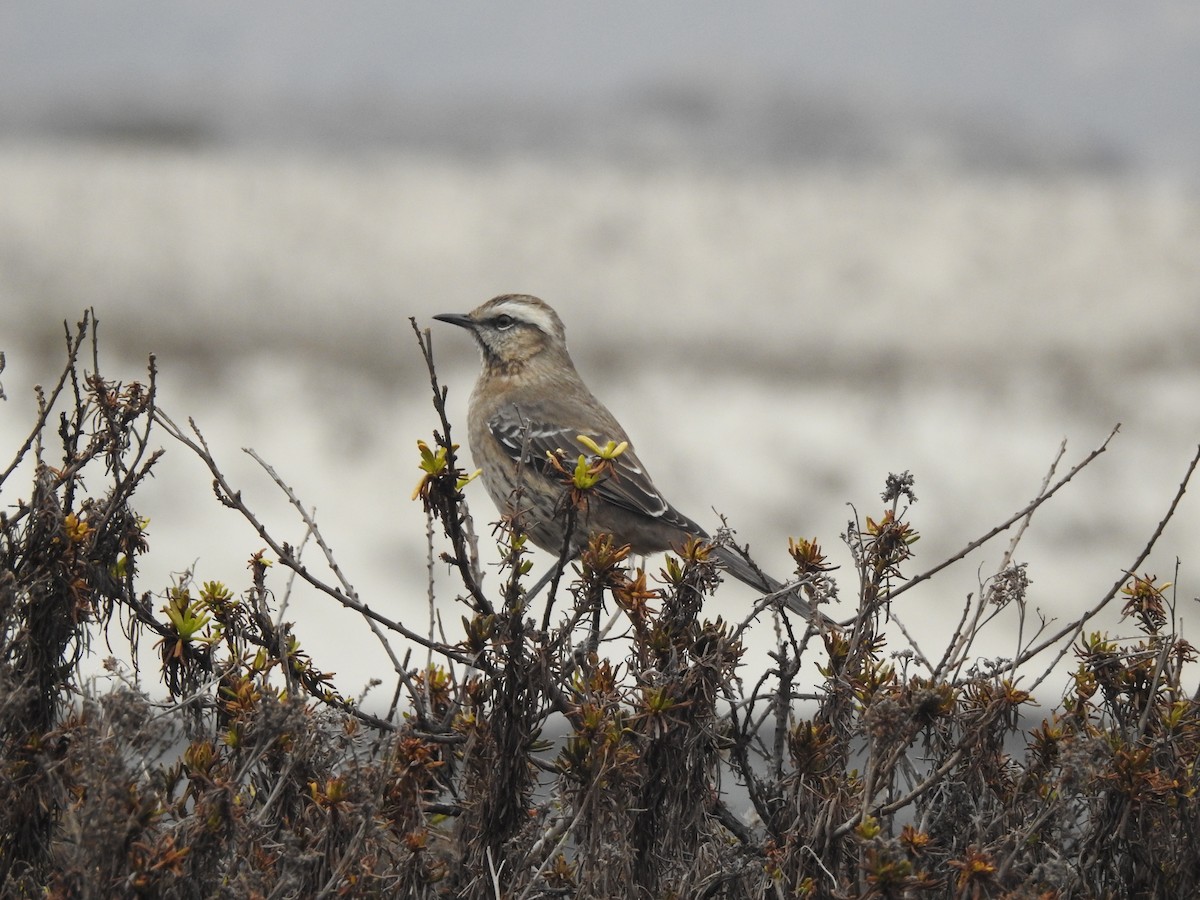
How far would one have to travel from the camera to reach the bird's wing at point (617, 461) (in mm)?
6348

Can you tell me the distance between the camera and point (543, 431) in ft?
23.0

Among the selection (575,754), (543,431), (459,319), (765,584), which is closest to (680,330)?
(459,319)

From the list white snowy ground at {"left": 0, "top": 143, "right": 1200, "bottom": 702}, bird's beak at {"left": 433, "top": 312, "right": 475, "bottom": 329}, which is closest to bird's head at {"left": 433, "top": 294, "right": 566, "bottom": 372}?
bird's beak at {"left": 433, "top": 312, "right": 475, "bottom": 329}

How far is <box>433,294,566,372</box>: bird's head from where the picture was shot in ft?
24.8

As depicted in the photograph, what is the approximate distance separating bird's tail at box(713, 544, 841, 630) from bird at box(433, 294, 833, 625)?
0.6 inches

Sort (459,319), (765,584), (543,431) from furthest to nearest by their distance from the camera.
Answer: (459,319) → (543,431) → (765,584)

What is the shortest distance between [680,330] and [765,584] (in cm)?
1232

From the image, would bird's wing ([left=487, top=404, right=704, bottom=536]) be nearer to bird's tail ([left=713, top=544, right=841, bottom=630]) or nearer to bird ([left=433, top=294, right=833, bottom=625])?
bird ([left=433, top=294, right=833, bottom=625])

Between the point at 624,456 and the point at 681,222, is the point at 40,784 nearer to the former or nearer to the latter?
the point at 624,456

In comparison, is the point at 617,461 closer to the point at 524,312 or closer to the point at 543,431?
the point at 543,431

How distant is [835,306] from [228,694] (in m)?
14.6

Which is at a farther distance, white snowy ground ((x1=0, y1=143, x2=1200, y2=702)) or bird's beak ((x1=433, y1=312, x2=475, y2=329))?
white snowy ground ((x1=0, y1=143, x2=1200, y2=702))

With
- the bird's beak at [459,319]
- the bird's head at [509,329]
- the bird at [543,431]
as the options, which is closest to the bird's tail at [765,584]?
the bird at [543,431]

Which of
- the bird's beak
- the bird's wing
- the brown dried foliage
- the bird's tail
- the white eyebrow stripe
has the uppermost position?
the white eyebrow stripe
